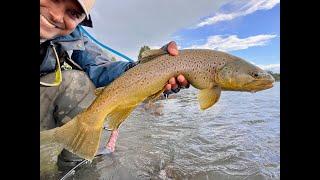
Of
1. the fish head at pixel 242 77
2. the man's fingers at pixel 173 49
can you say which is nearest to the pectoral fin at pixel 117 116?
the man's fingers at pixel 173 49

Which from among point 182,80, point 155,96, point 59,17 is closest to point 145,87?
point 155,96

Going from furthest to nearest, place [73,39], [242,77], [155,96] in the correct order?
[73,39]
[155,96]
[242,77]

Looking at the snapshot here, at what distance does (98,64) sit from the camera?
2336mm

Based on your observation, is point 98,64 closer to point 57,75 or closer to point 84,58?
point 84,58

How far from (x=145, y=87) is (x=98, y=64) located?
14.3 inches

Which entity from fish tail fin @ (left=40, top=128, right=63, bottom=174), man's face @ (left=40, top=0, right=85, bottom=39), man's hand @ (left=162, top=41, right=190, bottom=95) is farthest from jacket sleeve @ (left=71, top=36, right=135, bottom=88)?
fish tail fin @ (left=40, top=128, right=63, bottom=174)

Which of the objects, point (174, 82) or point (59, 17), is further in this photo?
point (59, 17)

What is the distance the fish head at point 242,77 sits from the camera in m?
2.00

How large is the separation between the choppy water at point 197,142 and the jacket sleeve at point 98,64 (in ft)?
0.72

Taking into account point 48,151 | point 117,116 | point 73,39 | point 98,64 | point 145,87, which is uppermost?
point 73,39
